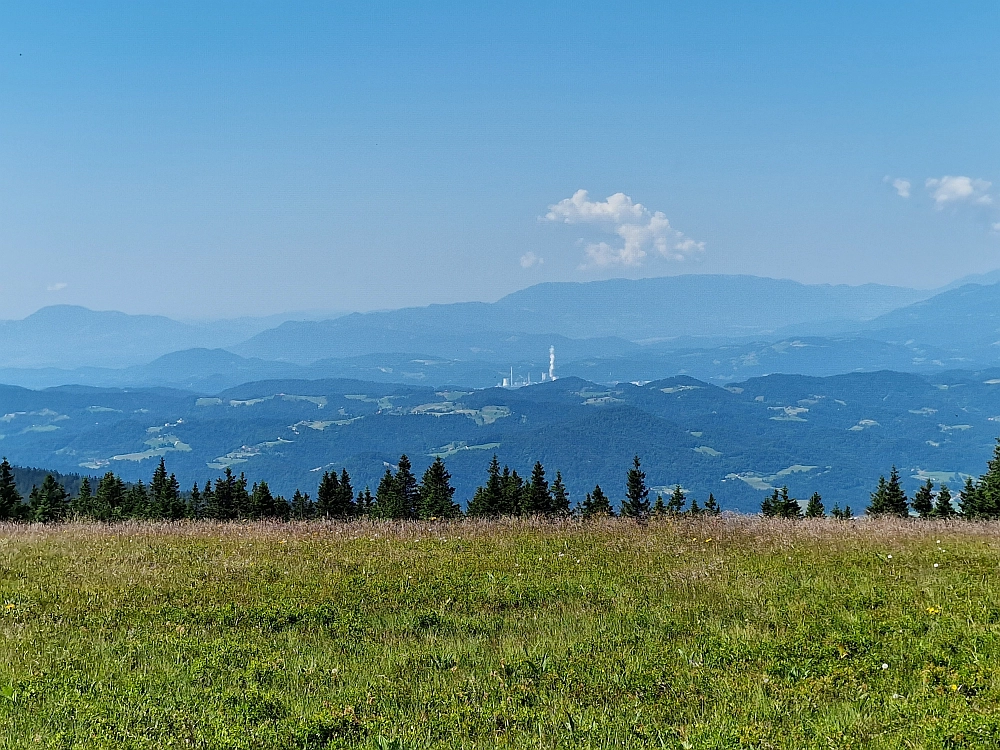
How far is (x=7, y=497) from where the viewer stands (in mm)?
32844

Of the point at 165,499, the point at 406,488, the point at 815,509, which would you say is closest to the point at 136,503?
the point at 165,499

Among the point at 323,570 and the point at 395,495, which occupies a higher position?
the point at 323,570

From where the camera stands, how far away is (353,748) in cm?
694

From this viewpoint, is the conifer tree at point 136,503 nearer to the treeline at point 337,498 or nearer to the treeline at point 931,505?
the treeline at point 337,498

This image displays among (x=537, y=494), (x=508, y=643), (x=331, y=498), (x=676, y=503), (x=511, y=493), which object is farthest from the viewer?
(x=676, y=503)

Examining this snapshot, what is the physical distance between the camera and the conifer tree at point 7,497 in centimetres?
3222

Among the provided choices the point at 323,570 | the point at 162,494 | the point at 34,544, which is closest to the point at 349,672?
the point at 323,570

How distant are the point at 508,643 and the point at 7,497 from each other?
1254 inches

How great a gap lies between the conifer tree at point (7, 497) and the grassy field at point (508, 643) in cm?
2057

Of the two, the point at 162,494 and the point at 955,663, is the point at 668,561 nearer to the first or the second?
the point at 955,663

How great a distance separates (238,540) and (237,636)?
6.49 metres

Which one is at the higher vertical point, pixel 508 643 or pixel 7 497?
pixel 508 643

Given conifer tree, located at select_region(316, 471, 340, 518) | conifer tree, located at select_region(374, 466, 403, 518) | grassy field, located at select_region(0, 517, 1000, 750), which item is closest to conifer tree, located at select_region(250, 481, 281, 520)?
conifer tree, located at select_region(316, 471, 340, 518)

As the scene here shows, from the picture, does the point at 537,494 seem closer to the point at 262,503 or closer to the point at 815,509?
the point at 815,509
